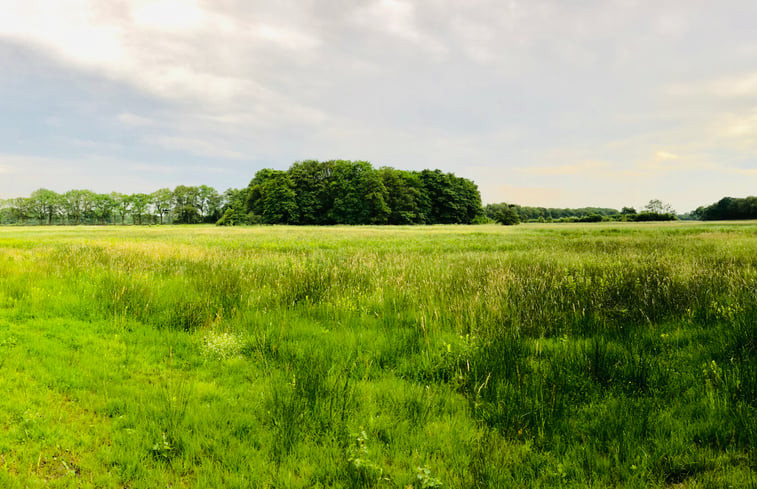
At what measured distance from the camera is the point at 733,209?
93.6 meters

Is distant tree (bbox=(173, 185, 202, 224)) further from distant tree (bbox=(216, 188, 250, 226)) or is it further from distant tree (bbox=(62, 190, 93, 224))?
distant tree (bbox=(62, 190, 93, 224))

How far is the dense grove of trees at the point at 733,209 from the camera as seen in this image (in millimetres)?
86406

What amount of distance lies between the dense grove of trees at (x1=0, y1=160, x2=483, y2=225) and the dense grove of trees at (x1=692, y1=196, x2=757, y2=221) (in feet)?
210

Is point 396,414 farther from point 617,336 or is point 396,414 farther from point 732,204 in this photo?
point 732,204

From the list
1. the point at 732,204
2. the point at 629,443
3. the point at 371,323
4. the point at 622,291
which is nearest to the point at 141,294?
the point at 371,323

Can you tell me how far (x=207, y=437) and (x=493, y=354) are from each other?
3658 mm

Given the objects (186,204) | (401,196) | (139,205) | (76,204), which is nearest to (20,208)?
(76,204)

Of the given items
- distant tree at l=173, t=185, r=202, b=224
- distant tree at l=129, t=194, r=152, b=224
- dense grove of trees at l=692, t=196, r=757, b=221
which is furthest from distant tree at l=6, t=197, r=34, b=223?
dense grove of trees at l=692, t=196, r=757, b=221

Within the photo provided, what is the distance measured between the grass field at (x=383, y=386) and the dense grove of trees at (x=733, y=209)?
111816 millimetres

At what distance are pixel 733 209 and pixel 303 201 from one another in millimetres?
113824

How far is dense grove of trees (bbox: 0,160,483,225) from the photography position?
322 feet

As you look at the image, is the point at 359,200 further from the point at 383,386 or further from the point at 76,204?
the point at 76,204

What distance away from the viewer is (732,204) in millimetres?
95312

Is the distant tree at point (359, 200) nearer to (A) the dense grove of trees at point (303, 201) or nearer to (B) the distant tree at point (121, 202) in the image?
(A) the dense grove of trees at point (303, 201)
